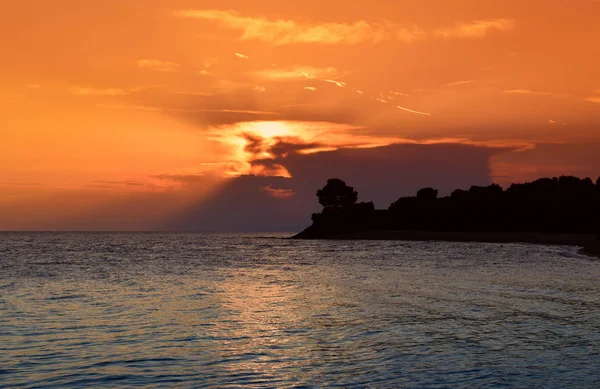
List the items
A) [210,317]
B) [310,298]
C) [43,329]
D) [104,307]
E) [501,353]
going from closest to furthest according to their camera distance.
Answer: [501,353]
[43,329]
[210,317]
[104,307]
[310,298]

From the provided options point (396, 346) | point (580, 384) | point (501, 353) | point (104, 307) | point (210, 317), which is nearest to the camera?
point (580, 384)

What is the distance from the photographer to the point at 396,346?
24.0 metres

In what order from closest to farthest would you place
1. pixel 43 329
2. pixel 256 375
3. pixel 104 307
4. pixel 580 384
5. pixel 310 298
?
pixel 580 384 → pixel 256 375 → pixel 43 329 → pixel 104 307 → pixel 310 298

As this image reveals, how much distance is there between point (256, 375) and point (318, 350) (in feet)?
14.2

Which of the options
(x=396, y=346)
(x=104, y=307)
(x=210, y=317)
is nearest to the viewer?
(x=396, y=346)

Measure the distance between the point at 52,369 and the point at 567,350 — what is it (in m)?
17.5

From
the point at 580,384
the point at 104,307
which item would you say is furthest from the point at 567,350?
the point at 104,307

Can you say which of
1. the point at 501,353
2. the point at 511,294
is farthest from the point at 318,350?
the point at 511,294

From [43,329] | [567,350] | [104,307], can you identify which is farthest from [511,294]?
[43,329]

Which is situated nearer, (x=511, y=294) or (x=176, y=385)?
(x=176, y=385)

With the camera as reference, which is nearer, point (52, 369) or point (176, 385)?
point (176, 385)

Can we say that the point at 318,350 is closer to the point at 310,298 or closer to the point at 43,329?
the point at 43,329

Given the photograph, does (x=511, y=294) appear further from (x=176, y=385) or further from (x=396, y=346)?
(x=176, y=385)

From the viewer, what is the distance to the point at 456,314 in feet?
108
